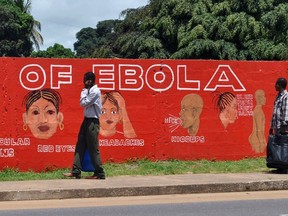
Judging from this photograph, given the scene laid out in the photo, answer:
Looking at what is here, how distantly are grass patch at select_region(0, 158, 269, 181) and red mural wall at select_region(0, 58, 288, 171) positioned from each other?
143mm

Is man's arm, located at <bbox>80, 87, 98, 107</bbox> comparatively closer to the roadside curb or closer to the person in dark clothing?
the person in dark clothing

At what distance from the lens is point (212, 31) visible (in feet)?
79.4

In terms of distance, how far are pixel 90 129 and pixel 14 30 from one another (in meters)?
36.9

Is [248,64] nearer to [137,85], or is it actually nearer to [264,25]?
[137,85]

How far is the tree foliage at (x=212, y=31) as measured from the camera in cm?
2317

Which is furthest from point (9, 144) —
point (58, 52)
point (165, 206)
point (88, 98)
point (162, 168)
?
point (58, 52)

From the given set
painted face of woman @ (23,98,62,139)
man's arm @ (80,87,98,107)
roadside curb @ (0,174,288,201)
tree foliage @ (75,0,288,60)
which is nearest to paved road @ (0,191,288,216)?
roadside curb @ (0,174,288,201)

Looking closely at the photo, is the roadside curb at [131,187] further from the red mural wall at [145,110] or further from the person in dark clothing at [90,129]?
the red mural wall at [145,110]

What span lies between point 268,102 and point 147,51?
573 inches

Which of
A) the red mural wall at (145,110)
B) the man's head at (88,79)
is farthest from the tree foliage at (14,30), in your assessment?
the man's head at (88,79)

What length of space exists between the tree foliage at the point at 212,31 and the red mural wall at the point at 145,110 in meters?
10.1

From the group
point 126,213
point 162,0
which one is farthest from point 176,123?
point 162,0

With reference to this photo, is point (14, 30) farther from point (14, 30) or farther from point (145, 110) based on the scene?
point (145, 110)

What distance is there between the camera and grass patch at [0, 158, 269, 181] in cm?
1020
